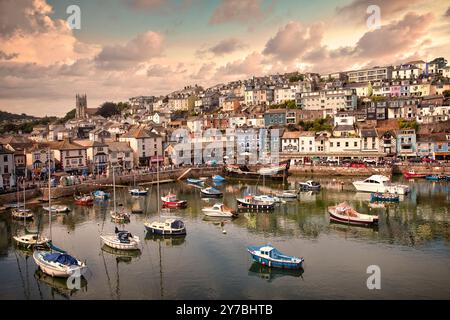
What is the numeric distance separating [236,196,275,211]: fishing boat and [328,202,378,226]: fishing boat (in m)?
4.46

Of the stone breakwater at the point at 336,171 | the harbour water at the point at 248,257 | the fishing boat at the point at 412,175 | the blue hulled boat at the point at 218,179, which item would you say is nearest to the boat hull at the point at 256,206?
the harbour water at the point at 248,257

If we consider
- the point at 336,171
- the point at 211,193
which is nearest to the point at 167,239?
the point at 211,193

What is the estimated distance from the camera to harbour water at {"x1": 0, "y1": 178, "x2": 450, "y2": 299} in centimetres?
1602

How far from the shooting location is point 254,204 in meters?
29.3

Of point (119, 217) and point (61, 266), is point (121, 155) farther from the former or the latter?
point (61, 266)

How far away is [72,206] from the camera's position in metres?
31.3

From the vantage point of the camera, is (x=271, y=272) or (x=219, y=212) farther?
(x=219, y=212)

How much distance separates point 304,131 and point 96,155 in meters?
25.7

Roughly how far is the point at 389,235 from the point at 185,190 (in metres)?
19.7

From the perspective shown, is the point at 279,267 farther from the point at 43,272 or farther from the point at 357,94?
the point at 357,94

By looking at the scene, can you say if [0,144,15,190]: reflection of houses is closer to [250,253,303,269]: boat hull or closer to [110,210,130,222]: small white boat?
[110,210,130,222]: small white boat

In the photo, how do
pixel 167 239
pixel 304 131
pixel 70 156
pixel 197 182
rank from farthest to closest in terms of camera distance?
pixel 304 131 < pixel 70 156 < pixel 197 182 < pixel 167 239

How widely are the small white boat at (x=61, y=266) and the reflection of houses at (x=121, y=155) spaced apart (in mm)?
29323

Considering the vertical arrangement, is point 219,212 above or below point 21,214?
below
